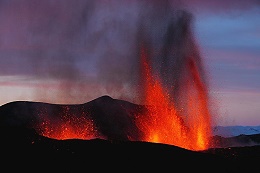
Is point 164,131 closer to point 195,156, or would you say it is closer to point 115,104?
point 195,156

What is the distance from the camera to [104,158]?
4622 centimetres

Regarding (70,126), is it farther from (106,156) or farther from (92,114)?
(106,156)

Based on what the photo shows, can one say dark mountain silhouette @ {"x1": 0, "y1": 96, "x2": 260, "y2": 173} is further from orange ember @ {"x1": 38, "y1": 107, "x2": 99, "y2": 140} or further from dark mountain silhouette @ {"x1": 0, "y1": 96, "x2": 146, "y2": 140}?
dark mountain silhouette @ {"x1": 0, "y1": 96, "x2": 146, "y2": 140}

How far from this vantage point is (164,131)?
72.9m

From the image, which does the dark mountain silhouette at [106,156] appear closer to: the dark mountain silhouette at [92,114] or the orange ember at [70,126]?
the orange ember at [70,126]

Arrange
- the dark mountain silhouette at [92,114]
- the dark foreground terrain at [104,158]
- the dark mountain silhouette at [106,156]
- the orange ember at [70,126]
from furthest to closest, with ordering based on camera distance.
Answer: the dark mountain silhouette at [92,114]
the orange ember at [70,126]
the dark mountain silhouette at [106,156]
the dark foreground terrain at [104,158]

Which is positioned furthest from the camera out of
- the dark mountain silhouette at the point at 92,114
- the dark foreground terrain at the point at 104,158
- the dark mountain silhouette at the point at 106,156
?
the dark mountain silhouette at the point at 92,114

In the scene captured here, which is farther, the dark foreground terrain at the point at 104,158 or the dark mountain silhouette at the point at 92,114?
the dark mountain silhouette at the point at 92,114

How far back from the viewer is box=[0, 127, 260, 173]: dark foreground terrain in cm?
4456

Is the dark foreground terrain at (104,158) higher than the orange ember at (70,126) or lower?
lower

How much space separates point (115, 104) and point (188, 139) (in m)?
64.6

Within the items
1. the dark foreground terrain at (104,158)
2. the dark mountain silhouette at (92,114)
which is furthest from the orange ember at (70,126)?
the dark foreground terrain at (104,158)

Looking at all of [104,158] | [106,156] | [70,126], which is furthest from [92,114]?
[104,158]

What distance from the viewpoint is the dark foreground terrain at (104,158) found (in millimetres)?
44562
